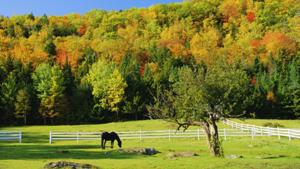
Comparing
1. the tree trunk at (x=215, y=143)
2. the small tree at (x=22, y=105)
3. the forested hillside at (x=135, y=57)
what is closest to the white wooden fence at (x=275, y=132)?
the forested hillside at (x=135, y=57)

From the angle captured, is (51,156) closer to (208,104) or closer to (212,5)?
(208,104)

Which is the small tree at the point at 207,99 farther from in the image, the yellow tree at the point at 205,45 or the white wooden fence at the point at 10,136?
the yellow tree at the point at 205,45

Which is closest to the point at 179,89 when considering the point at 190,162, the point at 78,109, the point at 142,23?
the point at 190,162

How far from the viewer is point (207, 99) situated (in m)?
25.3

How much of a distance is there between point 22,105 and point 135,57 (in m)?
39.0

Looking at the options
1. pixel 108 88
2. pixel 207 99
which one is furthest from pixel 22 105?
pixel 207 99

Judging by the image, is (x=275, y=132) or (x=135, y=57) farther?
(x=135, y=57)

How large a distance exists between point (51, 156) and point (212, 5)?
137 metres

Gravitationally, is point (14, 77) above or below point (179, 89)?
above

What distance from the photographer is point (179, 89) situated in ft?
87.1

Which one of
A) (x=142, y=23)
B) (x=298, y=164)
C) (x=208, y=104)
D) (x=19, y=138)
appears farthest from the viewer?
(x=142, y=23)

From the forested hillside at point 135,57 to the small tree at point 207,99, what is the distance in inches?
78.4

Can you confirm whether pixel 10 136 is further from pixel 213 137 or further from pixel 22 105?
pixel 22 105

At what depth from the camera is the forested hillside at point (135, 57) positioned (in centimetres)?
7681
